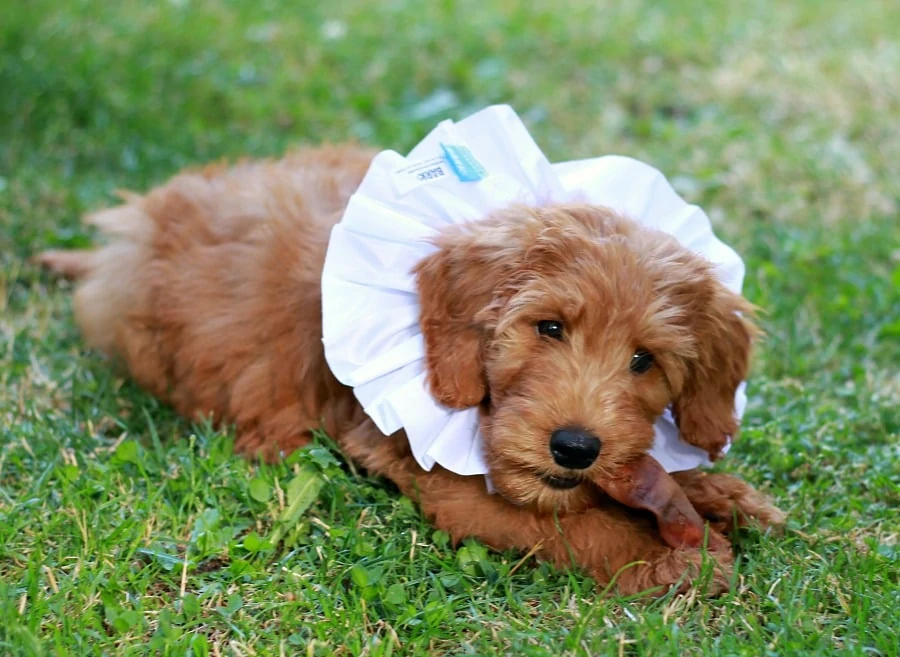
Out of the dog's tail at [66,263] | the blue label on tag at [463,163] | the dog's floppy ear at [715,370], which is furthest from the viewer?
the dog's tail at [66,263]

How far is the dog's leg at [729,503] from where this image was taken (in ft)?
12.6

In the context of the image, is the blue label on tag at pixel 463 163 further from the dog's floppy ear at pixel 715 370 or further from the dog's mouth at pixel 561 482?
the dog's mouth at pixel 561 482

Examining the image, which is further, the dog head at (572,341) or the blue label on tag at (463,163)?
the blue label on tag at (463,163)

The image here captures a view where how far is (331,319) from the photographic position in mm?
3836

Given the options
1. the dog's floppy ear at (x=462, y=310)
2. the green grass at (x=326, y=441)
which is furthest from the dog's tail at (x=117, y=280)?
the dog's floppy ear at (x=462, y=310)

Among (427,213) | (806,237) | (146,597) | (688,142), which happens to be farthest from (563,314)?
(688,142)

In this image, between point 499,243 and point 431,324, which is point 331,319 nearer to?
point 431,324

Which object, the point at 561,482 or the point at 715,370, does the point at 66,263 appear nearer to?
the point at 561,482

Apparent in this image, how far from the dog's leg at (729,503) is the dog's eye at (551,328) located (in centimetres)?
81

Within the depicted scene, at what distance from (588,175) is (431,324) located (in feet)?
3.13

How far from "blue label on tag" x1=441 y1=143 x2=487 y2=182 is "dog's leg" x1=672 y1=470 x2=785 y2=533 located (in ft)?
4.14

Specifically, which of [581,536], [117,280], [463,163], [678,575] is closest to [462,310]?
[463,163]

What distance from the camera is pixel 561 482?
348 cm

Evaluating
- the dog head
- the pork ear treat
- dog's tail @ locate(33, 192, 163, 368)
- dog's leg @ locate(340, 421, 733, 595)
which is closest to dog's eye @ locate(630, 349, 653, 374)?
the dog head
